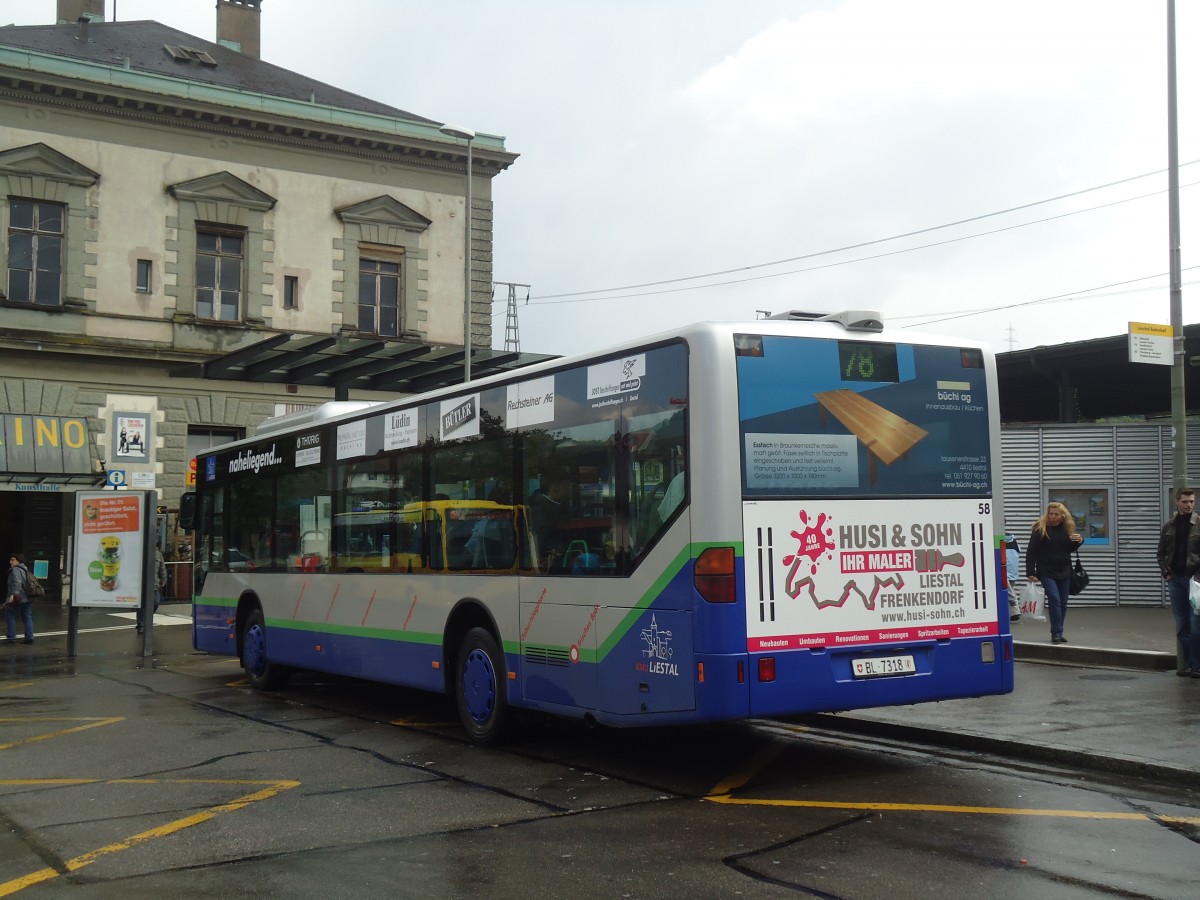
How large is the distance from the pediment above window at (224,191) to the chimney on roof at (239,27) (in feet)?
22.4

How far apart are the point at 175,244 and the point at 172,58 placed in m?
6.00

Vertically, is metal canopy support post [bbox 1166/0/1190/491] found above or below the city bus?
above

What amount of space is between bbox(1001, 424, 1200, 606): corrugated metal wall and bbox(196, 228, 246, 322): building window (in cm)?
2008

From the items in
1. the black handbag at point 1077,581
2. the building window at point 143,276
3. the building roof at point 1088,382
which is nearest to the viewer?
the black handbag at point 1077,581

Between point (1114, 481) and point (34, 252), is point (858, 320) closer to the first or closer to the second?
point (1114, 481)

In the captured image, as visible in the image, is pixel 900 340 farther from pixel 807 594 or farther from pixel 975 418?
pixel 807 594

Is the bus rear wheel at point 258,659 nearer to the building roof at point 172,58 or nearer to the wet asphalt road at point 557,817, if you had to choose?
the wet asphalt road at point 557,817

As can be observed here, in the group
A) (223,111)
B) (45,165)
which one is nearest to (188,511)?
(45,165)

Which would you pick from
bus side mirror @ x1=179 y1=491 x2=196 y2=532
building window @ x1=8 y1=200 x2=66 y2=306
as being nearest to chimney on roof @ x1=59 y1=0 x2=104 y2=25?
building window @ x1=8 y1=200 x2=66 y2=306

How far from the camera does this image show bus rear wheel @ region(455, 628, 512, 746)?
32.2 feet

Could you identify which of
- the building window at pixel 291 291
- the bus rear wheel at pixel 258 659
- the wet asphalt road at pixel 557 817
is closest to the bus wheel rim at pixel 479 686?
the wet asphalt road at pixel 557 817

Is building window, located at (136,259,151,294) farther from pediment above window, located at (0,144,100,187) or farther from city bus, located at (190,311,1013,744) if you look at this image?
city bus, located at (190,311,1013,744)

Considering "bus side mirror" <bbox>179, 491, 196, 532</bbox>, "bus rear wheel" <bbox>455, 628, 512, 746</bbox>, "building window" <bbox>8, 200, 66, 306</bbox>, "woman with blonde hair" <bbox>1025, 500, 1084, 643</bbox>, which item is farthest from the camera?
"building window" <bbox>8, 200, 66, 306</bbox>

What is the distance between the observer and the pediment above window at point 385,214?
34.8 metres
